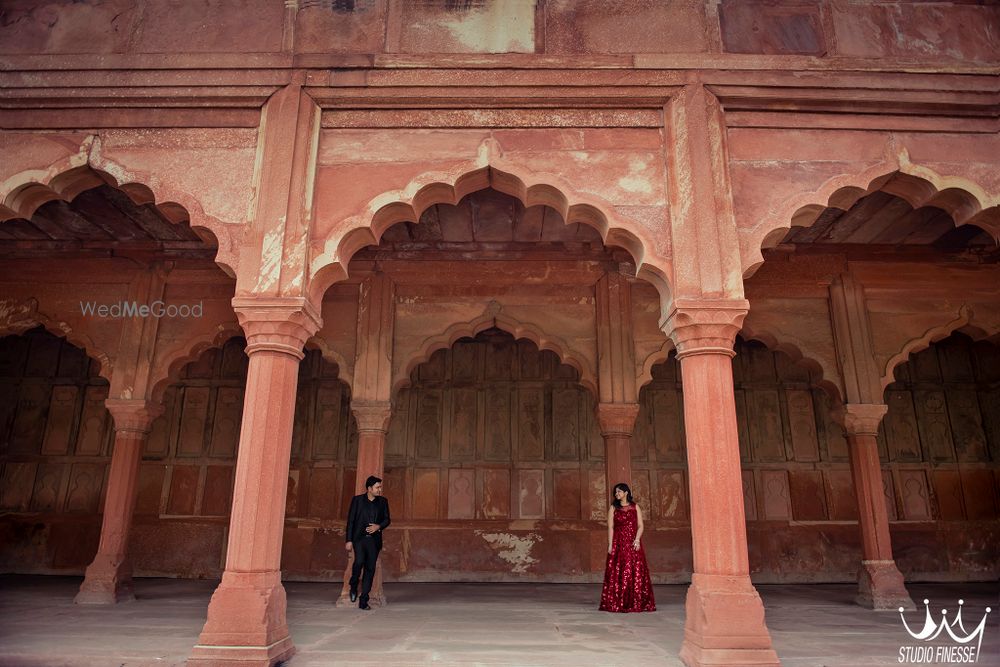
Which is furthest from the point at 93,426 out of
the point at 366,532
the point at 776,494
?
the point at 776,494

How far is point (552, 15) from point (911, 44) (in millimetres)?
3612

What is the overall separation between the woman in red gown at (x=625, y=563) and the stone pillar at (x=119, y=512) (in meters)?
6.30

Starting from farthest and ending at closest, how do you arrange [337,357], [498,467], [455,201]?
1. [498,467]
2. [337,357]
3. [455,201]

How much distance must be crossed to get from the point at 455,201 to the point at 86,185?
12.2 ft

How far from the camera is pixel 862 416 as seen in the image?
31.4 ft

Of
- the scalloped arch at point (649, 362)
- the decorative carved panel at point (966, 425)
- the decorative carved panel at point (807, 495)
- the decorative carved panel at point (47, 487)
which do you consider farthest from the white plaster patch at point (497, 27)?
the decorative carved panel at point (966, 425)

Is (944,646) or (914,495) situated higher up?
(914,495)

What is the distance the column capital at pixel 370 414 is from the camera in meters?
9.29

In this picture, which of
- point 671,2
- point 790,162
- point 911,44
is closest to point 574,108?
point 671,2

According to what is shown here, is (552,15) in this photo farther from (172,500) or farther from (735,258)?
(172,500)

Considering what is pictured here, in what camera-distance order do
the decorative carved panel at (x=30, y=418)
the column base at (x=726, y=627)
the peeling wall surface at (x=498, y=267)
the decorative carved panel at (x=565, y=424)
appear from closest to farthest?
1. the column base at (x=726, y=627)
2. the peeling wall surface at (x=498, y=267)
3. the decorative carved panel at (x=565, y=424)
4. the decorative carved panel at (x=30, y=418)

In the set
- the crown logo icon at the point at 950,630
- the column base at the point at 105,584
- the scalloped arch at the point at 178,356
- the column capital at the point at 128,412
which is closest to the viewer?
the crown logo icon at the point at 950,630

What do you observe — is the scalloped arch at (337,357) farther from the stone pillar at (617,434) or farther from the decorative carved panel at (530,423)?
the decorative carved panel at (530,423)

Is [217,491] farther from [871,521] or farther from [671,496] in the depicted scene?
[871,521]
